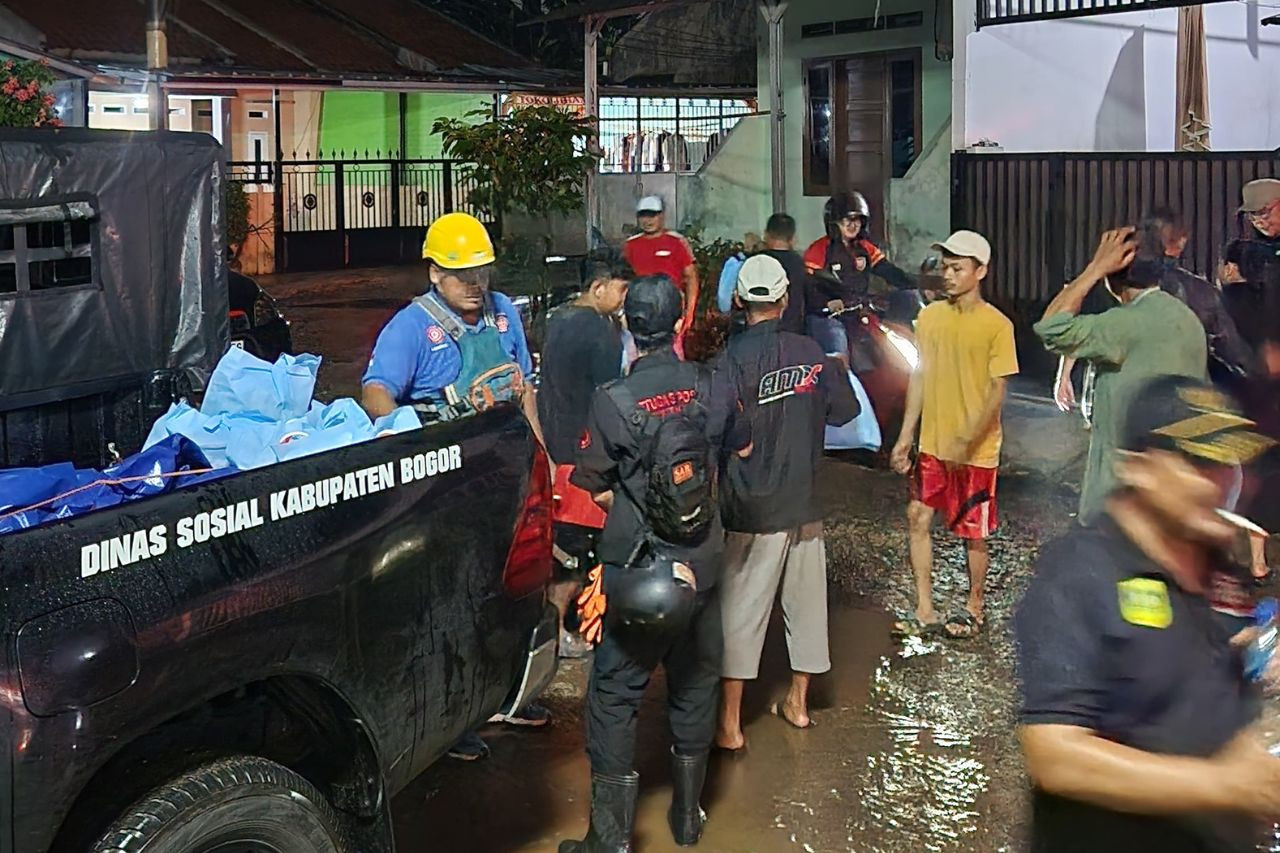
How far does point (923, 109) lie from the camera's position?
16.0 m

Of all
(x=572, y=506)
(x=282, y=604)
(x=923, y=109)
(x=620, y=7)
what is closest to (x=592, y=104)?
(x=620, y=7)

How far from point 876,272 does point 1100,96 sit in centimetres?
335

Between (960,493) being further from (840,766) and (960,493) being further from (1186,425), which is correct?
(1186,425)

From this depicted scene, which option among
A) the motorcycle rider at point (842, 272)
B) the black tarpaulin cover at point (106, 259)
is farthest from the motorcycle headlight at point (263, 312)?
the black tarpaulin cover at point (106, 259)

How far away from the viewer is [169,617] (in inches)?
118

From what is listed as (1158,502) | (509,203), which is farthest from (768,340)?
(509,203)

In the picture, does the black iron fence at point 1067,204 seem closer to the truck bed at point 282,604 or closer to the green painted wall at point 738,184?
the green painted wall at point 738,184

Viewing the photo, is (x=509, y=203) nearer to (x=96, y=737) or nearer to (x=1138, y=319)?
(x=1138, y=319)

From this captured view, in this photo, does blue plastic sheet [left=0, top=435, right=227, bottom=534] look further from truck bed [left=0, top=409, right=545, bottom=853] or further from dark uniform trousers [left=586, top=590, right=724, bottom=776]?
dark uniform trousers [left=586, top=590, right=724, bottom=776]

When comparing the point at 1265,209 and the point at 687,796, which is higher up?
the point at 1265,209

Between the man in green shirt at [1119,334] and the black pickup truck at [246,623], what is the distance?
289 centimetres

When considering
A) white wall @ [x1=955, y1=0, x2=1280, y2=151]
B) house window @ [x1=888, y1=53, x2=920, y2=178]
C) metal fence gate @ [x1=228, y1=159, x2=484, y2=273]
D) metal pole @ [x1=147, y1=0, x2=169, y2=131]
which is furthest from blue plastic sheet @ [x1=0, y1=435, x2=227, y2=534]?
metal fence gate @ [x1=228, y1=159, x2=484, y2=273]

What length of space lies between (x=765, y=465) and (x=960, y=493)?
1533 millimetres

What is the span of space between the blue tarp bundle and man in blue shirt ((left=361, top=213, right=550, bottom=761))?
56 cm
